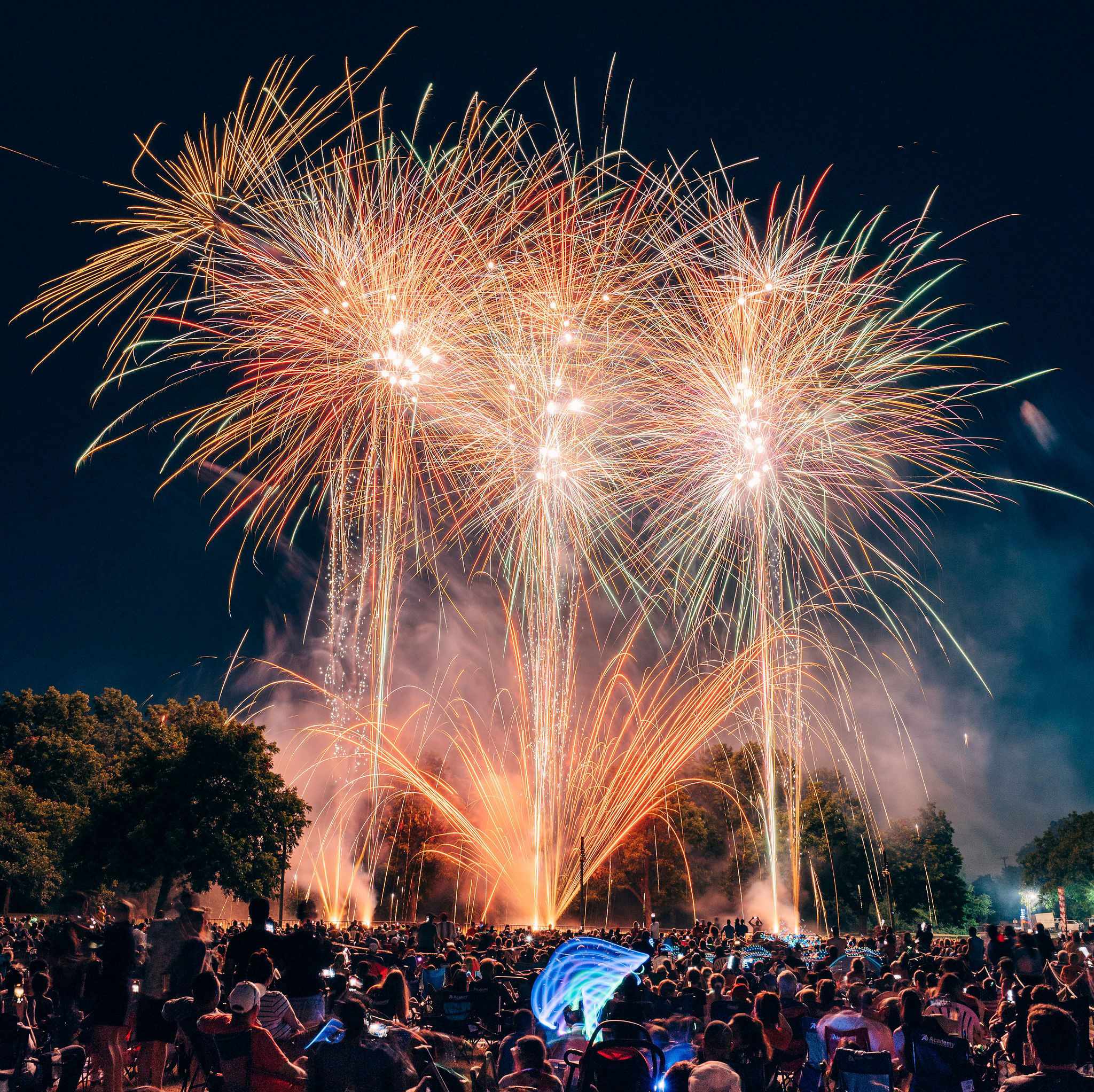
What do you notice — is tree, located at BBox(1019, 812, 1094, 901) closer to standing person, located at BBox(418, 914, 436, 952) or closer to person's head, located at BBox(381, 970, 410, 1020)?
standing person, located at BBox(418, 914, 436, 952)

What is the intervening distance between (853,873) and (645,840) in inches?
626

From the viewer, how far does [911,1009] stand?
286 inches

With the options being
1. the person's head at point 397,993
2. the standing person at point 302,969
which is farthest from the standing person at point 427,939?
the standing person at point 302,969

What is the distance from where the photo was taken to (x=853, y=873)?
65500mm

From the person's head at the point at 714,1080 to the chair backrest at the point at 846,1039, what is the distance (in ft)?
7.67

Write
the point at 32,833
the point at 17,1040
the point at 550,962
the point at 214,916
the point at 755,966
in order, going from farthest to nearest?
the point at 214,916, the point at 32,833, the point at 755,966, the point at 550,962, the point at 17,1040

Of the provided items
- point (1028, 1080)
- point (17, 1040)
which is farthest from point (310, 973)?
point (1028, 1080)

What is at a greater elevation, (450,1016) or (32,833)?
(32,833)

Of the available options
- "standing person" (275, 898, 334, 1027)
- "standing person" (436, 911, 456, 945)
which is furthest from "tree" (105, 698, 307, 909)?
"standing person" (275, 898, 334, 1027)

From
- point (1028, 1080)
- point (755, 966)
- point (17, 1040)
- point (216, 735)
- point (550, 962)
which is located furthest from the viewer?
point (216, 735)

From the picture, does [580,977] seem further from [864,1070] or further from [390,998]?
[864,1070]

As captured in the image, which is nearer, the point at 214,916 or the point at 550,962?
the point at 550,962

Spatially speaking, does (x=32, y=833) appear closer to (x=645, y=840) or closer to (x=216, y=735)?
(x=216, y=735)

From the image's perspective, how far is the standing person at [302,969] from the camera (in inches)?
338
